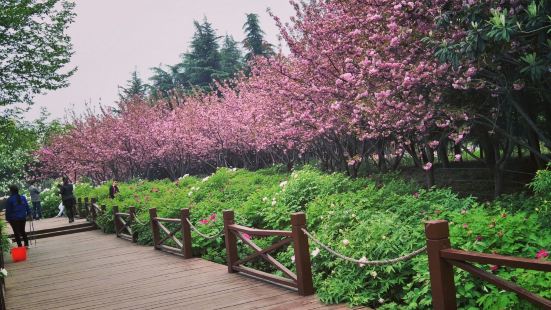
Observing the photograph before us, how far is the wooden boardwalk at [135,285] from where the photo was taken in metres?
6.97

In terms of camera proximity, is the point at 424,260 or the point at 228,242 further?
the point at 228,242

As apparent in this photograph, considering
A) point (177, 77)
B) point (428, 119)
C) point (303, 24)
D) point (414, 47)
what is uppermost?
point (177, 77)

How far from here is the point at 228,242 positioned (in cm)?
877

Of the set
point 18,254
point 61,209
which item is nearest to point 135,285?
point 18,254

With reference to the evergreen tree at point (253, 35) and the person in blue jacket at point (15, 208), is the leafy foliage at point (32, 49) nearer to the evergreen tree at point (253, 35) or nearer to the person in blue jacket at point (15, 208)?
the person in blue jacket at point (15, 208)

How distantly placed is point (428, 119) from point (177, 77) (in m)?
49.2

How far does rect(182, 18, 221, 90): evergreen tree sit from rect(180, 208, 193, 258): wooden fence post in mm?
42665

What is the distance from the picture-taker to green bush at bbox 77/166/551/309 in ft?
17.4

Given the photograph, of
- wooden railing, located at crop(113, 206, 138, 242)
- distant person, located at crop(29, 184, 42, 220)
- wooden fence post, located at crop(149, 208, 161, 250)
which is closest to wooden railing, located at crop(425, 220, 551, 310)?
wooden fence post, located at crop(149, 208, 161, 250)

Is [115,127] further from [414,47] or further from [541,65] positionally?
[541,65]

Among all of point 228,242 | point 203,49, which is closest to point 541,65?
point 228,242

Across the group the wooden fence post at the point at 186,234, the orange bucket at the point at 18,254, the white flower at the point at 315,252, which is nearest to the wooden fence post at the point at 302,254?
the white flower at the point at 315,252

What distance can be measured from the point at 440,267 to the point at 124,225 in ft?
44.8

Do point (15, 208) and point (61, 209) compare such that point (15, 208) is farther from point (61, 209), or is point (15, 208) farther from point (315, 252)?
point (61, 209)
